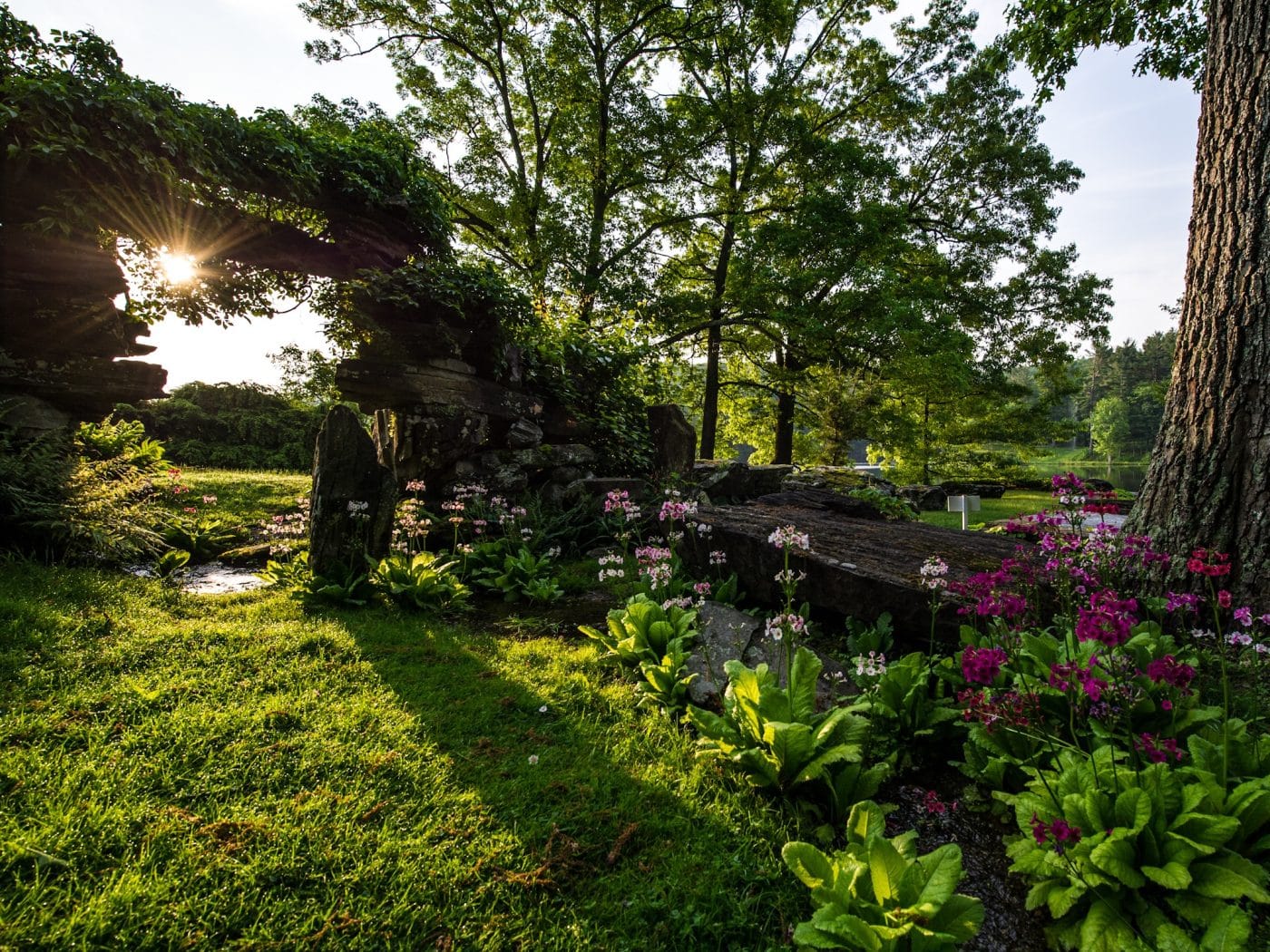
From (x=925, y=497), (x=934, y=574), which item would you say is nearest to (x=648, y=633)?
(x=934, y=574)

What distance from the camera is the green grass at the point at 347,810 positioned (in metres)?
1.77

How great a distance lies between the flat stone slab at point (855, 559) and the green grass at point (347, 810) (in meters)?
1.82

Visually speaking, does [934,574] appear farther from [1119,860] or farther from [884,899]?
[884,899]

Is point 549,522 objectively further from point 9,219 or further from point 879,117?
point 879,117

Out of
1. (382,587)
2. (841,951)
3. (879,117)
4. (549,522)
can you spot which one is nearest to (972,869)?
(841,951)

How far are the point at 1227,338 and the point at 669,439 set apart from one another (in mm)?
7413

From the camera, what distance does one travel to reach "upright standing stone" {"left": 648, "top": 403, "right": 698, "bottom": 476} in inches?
394

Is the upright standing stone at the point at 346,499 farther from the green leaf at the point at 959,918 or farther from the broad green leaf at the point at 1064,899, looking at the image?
the broad green leaf at the point at 1064,899

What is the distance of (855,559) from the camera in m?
4.24

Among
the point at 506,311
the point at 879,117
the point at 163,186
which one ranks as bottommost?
the point at 506,311

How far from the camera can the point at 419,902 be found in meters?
1.86

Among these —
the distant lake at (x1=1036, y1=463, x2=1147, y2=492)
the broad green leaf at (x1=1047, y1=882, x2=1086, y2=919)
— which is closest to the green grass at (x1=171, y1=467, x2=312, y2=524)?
the broad green leaf at (x1=1047, y1=882, x2=1086, y2=919)

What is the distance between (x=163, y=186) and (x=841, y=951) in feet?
29.4

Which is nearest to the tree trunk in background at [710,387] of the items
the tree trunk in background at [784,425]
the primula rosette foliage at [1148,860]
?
the tree trunk in background at [784,425]
